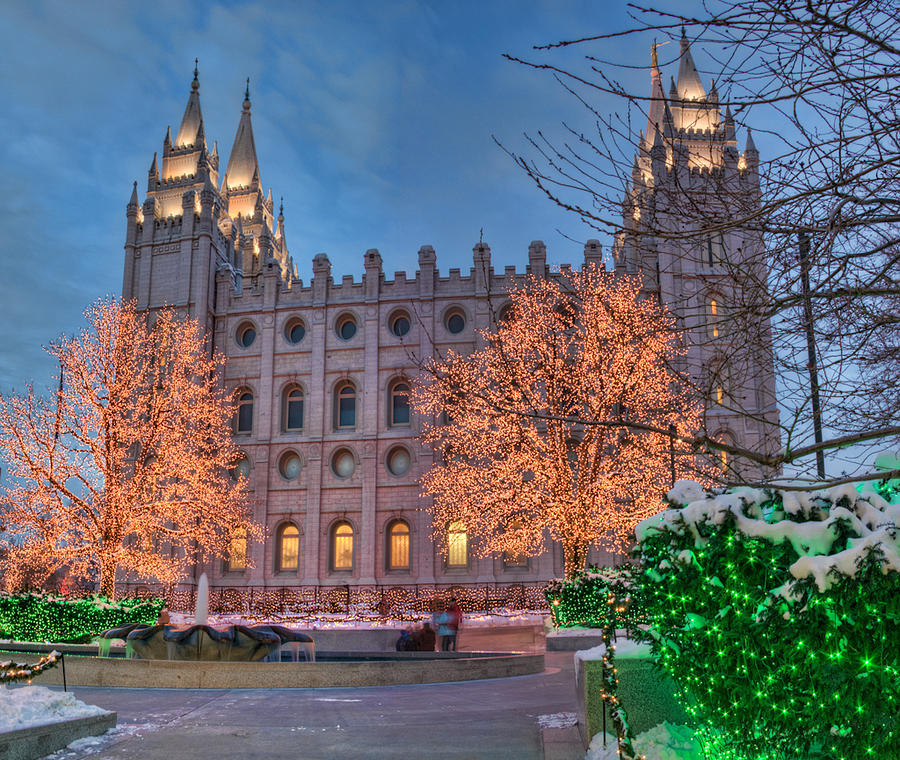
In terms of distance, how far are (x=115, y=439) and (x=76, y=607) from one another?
6.55 meters

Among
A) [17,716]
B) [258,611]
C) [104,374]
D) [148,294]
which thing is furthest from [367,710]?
[148,294]

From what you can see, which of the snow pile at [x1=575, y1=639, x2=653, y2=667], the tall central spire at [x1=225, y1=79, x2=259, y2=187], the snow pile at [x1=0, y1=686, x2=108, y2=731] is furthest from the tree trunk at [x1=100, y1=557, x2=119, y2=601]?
the tall central spire at [x1=225, y1=79, x2=259, y2=187]

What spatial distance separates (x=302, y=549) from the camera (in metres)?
34.3

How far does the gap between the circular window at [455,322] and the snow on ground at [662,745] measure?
30349 mm

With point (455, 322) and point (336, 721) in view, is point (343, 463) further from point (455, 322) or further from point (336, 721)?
point (336, 721)

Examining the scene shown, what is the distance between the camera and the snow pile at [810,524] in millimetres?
4039

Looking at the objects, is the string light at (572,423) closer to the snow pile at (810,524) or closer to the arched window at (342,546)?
the arched window at (342,546)

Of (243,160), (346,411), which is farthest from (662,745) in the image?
(243,160)

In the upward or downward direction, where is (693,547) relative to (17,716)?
upward

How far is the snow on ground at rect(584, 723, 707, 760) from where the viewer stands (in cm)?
534

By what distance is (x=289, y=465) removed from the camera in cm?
3606

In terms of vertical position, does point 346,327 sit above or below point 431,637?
above

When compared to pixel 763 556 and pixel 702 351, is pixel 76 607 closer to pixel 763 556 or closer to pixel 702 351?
pixel 763 556

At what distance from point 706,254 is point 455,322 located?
38.9 feet
